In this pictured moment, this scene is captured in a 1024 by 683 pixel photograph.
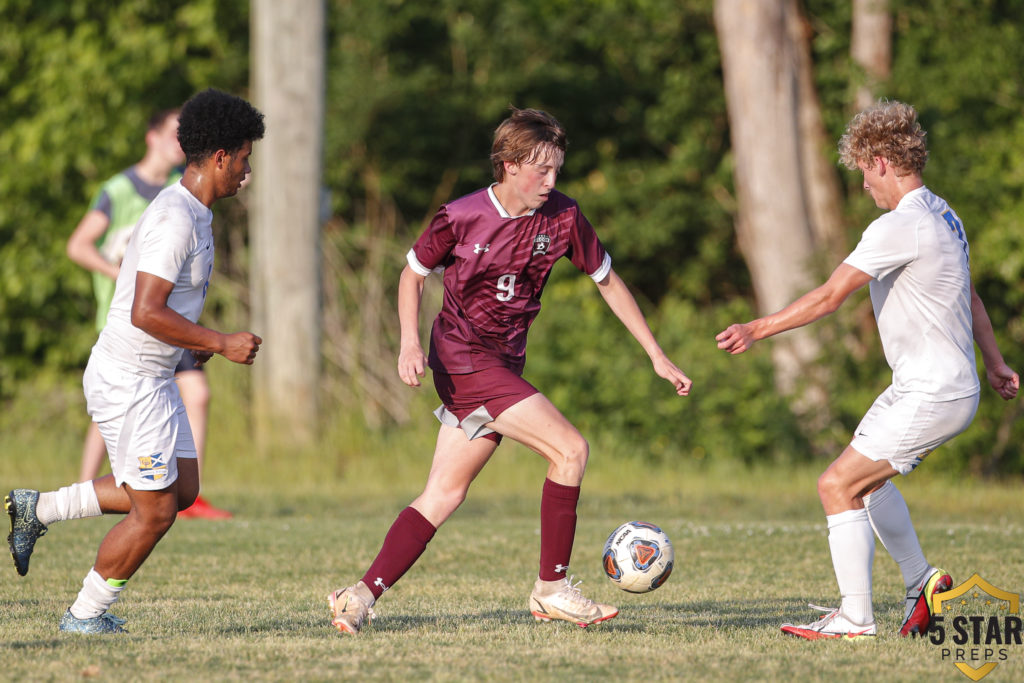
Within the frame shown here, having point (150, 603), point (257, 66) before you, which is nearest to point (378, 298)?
point (257, 66)

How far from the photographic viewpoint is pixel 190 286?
5.16 metres

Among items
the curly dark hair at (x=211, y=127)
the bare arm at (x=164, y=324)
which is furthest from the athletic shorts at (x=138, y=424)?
the curly dark hair at (x=211, y=127)

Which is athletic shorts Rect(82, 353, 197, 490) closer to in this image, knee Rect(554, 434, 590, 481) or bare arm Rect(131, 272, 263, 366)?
bare arm Rect(131, 272, 263, 366)

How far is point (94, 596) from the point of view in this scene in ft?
16.9

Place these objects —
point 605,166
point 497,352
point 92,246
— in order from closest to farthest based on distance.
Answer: point 497,352
point 92,246
point 605,166

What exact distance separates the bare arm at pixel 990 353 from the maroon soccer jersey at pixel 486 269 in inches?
66.3

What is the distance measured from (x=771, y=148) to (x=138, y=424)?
11692 millimetres

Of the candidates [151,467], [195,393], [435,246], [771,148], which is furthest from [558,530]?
[771,148]

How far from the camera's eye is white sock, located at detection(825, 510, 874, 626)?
16.9 ft

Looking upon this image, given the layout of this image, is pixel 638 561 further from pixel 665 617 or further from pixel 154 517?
pixel 154 517

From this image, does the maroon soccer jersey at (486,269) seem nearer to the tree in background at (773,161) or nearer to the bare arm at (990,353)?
the bare arm at (990,353)

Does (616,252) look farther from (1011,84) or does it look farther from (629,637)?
(629,637)

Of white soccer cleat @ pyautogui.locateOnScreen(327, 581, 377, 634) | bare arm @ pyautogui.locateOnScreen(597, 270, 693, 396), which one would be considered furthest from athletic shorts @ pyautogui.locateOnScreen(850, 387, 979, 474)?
white soccer cleat @ pyautogui.locateOnScreen(327, 581, 377, 634)

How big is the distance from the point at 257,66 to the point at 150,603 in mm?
8842
